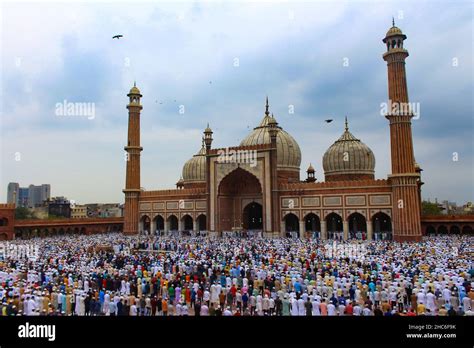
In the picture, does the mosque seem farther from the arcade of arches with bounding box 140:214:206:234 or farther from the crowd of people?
the crowd of people

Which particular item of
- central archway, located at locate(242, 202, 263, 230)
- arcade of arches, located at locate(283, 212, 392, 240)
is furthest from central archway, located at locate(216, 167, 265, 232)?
arcade of arches, located at locate(283, 212, 392, 240)

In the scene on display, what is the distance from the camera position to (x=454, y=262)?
1519cm

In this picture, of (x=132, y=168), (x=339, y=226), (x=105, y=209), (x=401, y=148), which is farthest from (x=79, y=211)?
(x=401, y=148)

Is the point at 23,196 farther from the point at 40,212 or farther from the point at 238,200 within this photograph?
the point at 238,200

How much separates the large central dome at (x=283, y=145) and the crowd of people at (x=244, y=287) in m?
24.2

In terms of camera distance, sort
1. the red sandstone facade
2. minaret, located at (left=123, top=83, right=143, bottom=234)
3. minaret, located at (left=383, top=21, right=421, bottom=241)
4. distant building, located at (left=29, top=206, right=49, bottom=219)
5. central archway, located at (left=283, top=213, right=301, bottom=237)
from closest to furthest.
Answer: minaret, located at (left=383, top=21, right=421, bottom=241)
the red sandstone facade
central archway, located at (left=283, top=213, right=301, bottom=237)
minaret, located at (left=123, top=83, right=143, bottom=234)
distant building, located at (left=29, top=206, right=49, bottom=219)

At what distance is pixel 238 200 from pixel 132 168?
472 inches

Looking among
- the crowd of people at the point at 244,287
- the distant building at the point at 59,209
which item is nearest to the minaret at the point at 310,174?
the crowd of people at the point at 244,287

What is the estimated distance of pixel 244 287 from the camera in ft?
37.7

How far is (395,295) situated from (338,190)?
21.9 m

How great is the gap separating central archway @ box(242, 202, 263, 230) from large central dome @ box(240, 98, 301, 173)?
16.4 ft

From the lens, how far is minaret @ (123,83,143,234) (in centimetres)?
4147

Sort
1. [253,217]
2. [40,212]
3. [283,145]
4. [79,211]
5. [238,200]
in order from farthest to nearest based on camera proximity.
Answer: [79,211], [40,212], [283,145], [253,217], [238,200]
